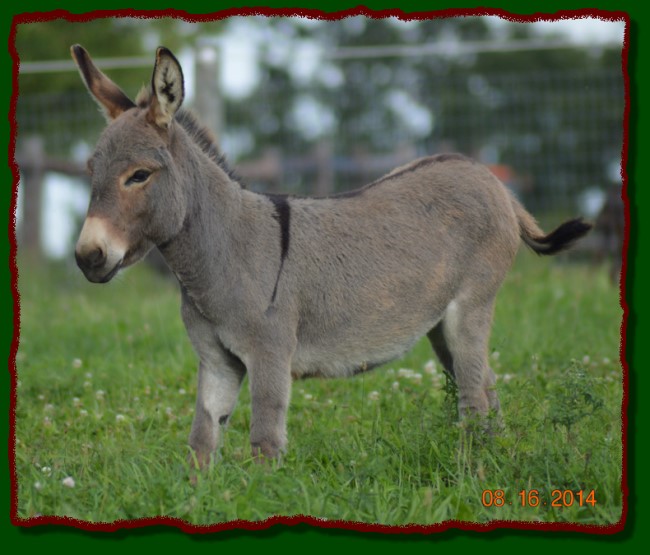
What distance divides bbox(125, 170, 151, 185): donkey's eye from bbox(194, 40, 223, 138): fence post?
4851 mm

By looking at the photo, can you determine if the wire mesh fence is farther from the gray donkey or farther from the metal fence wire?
the gray donkey

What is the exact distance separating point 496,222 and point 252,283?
1476 mm

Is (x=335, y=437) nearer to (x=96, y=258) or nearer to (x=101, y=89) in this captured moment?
(x=96, y=258)

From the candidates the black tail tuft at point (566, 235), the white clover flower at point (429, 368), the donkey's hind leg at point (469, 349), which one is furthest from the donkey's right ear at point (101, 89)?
the white clover flower at point (429, 368)

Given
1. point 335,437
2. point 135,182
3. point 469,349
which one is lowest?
point 335,437

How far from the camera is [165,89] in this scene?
366 centimetres

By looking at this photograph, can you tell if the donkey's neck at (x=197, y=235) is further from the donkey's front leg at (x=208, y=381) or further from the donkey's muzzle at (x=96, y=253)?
the donkey's muzzle at (x=96, y=253)

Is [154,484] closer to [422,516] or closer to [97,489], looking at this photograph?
[97,489]

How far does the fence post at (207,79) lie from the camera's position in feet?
27.5

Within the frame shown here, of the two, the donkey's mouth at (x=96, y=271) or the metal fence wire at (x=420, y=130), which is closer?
the donkey's mouth at (x=96, y=271)

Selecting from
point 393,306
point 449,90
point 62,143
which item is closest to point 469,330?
point 393,306

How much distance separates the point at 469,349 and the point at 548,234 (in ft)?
2.92

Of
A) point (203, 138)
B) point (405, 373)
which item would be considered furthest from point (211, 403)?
point (405, 373)

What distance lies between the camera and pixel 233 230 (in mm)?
3924
